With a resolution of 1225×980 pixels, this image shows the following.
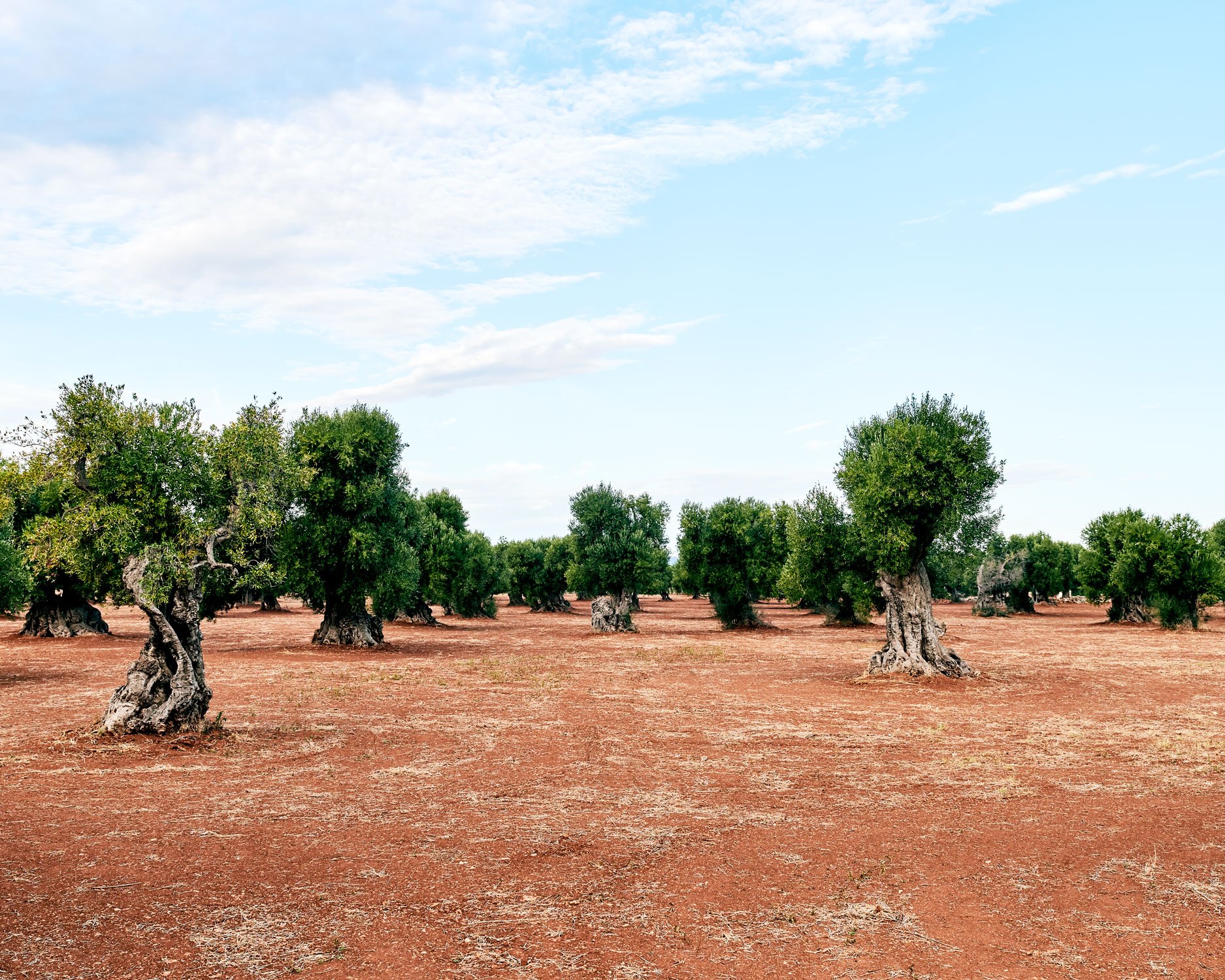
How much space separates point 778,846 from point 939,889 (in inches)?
101

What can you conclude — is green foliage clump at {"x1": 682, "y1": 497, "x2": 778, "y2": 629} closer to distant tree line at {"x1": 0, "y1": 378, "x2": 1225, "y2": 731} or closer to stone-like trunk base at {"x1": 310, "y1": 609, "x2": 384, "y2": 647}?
distant tree line at {"x1": 0, "y1": 378, "x2": 1225, "y2": 731}

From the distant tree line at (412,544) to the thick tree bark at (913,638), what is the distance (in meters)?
0.09

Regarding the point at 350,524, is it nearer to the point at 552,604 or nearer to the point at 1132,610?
the point at 552,604

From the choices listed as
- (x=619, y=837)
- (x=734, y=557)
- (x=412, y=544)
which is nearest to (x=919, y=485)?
(x=619, y=837)

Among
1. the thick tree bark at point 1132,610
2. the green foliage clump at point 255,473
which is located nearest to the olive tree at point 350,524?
the green foliage clump at point 255,473

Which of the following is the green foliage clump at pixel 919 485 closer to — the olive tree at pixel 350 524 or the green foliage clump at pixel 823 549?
the green foliage clump at pixel 823 549

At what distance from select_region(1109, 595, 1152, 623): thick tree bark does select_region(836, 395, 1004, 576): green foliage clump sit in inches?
1829

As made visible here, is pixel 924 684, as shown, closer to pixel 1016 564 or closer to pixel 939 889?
pixel 939 889

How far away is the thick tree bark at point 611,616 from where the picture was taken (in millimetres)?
65188

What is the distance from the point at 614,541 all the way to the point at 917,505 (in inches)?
1489

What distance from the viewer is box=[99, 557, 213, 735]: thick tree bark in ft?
65.2

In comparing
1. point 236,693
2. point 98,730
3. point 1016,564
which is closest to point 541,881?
point 98,730

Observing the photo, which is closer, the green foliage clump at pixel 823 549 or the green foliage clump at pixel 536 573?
the green foliage clump at pixel 823 549

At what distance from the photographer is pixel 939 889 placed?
11.3m
